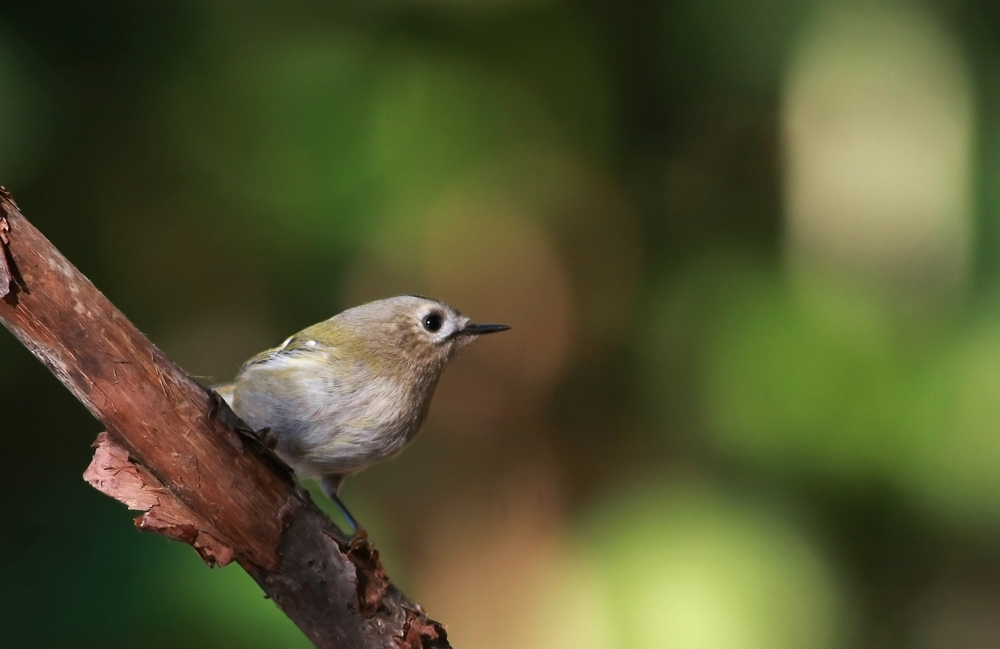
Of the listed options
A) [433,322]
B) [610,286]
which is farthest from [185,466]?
[610,286]

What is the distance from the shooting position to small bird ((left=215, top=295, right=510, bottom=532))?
1.77m

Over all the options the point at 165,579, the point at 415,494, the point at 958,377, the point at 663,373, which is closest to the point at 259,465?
the point at 165,579

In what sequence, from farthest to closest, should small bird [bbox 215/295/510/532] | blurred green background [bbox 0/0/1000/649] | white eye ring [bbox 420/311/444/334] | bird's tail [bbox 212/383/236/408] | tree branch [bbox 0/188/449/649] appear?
blurred green background [bbox 0/0/1000/649], white eye ring [bbox 420/311/444/334], bird's tail [bbox 212/383/236/408], small bird [bbox 215/295/510/532], tree branch [bbox 0/188/449/649]

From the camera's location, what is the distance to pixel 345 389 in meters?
1.80

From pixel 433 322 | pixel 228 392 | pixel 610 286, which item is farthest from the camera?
pixel 610 286

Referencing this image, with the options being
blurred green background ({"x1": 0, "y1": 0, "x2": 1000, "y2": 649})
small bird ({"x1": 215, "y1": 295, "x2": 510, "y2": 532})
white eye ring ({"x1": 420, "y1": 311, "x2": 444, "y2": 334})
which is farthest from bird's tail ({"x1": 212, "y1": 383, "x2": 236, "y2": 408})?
blurred green background ({"x1": 0, "y1": 0, "x2": 1000, "y2": 649})

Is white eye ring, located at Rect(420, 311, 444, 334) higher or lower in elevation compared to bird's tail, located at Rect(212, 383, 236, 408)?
higher

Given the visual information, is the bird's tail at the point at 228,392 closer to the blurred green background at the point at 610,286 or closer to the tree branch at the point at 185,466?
the tree branch at the point at 185,466

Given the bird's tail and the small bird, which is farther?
the bird's tail

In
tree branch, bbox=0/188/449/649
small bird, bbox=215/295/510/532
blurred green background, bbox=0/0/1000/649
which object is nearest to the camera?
tree branch, bbox=0/188/449/649

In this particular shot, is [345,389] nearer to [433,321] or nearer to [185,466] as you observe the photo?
[433,321]

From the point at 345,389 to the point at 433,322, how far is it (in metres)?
0.33

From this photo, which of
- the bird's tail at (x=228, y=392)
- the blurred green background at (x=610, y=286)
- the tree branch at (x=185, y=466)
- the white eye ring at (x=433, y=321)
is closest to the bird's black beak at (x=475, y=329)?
the white eye ring at (x=433, y=321)

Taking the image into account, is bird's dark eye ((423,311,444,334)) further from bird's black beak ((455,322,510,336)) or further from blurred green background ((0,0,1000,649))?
blurred green background ((0,0,1000,649))
